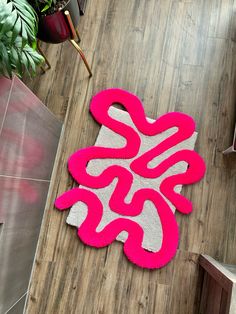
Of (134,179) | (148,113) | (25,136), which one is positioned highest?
(25,136)

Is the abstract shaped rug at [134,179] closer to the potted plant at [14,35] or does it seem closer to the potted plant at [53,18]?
the potted plant at [53,18]

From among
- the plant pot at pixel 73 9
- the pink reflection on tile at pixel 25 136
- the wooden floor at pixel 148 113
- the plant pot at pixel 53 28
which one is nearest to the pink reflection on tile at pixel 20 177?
the pink reflection on tile at pixel 25 136

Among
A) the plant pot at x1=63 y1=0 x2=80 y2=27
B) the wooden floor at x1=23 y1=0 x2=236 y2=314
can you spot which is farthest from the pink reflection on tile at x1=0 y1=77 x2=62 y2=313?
the plant pot at x1=63 y1=0 x2=80 y2=27

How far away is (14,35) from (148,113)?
1.14 meters

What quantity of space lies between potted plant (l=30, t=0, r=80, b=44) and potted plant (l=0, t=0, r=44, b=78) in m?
0.36

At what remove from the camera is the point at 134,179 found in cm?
201

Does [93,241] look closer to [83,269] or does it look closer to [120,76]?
[83,269]

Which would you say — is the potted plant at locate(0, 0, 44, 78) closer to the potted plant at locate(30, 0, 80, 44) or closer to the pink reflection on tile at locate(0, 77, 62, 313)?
the pink reflection on tile at locate(0, 77, 62, 313)

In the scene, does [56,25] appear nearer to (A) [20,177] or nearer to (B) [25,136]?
(B) [25,136]

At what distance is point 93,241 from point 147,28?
4.70 ft

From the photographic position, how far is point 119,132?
2.06m

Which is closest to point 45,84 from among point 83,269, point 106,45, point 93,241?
point 106,45

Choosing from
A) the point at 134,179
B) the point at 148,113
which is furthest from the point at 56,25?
the point at 134,179

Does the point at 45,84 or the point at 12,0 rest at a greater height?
the point at 12,0
